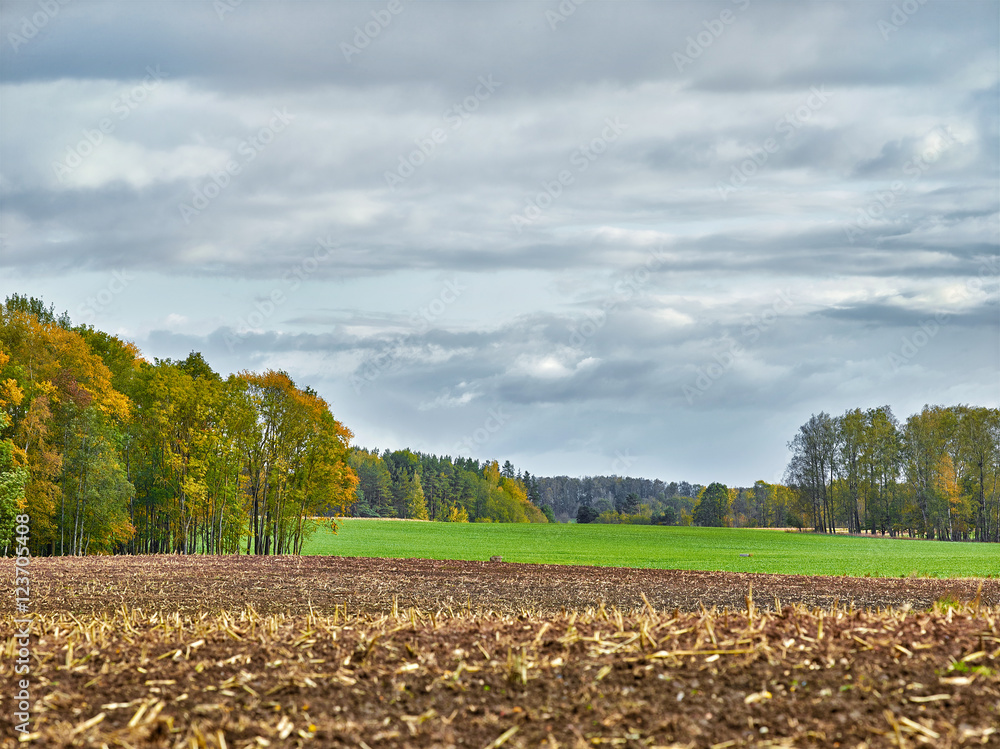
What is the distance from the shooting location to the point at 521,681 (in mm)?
6090

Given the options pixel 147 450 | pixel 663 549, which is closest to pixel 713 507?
pixel 663 549

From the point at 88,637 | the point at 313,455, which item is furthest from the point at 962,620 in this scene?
the point at 313,455

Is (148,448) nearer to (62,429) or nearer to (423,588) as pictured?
(62,429)

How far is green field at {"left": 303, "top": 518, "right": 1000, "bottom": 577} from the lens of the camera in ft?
121

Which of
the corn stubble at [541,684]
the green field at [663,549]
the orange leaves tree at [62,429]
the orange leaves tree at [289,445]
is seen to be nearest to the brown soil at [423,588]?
the corn stubble at [541,684]

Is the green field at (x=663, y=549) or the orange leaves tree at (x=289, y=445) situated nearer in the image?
the green field at (x=663, y=549)

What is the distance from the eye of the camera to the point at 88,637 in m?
7.95

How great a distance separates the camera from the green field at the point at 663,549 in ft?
121

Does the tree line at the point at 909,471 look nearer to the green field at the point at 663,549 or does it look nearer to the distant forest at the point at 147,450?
the green field at the point at 663,549

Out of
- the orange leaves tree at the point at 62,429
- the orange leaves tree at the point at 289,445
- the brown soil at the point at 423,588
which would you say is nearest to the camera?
the brown soil at the point at 423,588

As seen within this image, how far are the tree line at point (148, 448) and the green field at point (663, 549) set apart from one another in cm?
759

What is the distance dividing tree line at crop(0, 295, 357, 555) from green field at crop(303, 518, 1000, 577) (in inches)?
299

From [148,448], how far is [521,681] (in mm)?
43740

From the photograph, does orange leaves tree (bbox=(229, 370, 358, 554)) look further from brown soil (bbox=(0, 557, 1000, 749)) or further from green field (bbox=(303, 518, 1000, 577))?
brown soil (bbox=(0, 557, 1000, 749))
